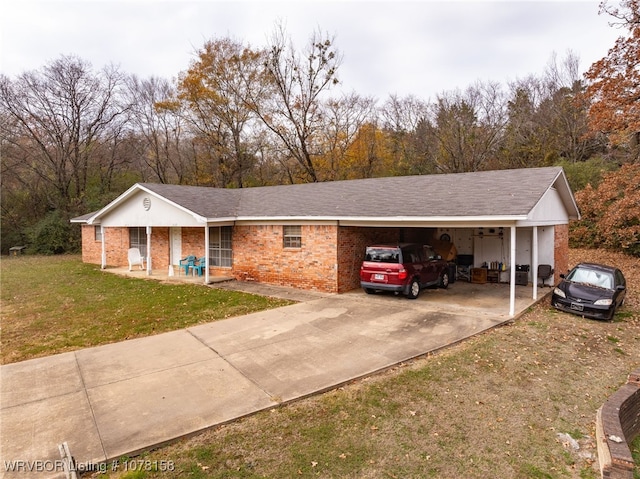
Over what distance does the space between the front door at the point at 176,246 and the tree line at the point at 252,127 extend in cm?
1390

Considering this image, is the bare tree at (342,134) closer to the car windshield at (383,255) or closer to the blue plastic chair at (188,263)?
the blue plastic chair at (188,263)

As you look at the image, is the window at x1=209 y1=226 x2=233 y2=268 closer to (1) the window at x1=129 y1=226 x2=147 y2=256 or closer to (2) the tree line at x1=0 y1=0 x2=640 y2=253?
(1) the window at x1=129 y1=226 x2=147 y2=256

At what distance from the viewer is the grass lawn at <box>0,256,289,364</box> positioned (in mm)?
7688

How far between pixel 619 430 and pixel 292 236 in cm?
1034

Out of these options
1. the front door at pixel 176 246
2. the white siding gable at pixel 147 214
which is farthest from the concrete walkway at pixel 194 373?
the front door at pixel 176 246

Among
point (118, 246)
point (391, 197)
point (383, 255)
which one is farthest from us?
point (118, 246)

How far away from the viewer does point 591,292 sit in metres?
9.66

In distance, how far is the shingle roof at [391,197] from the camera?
9.88 m

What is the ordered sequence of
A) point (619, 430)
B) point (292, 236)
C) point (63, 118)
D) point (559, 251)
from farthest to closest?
point (63, 118) < point (559, 251) < point (292, 236) < point (619, 430)

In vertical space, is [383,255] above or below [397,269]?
above

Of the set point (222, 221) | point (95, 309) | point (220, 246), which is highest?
point (222, 221)

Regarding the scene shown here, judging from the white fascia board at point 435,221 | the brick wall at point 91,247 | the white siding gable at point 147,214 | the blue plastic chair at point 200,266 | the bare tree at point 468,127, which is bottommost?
the blue plastic chair at point 200,266

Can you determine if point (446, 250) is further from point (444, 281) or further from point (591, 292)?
point (591, 292)

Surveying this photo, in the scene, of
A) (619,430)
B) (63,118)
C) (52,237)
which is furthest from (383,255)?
(63,118)
